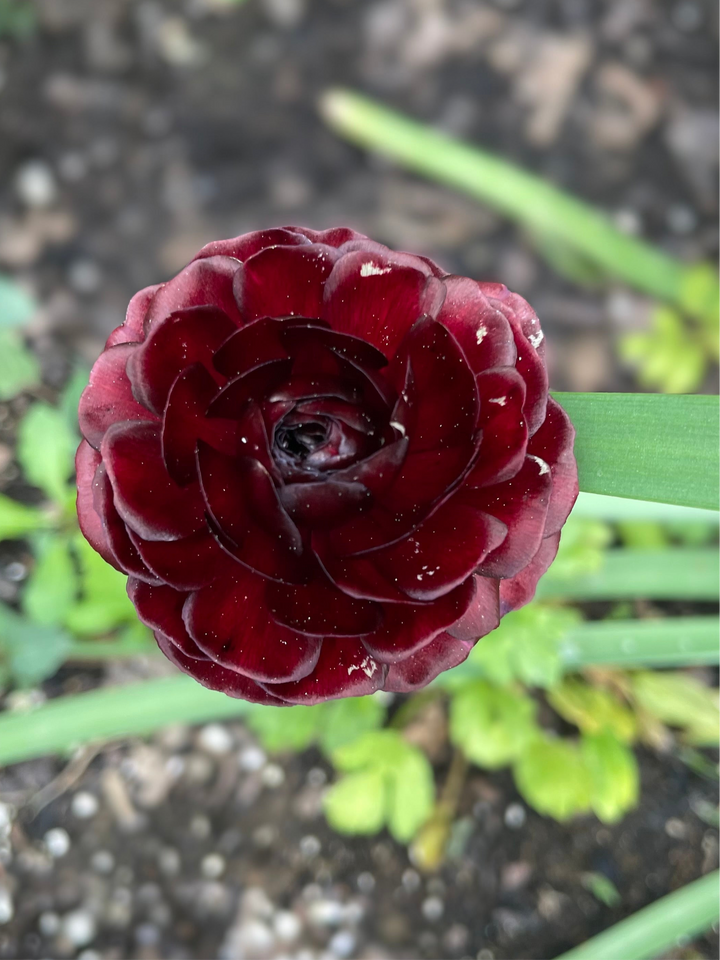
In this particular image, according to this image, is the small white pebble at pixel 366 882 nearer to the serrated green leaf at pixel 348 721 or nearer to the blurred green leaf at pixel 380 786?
the blurred green leaf at pixel 380 786

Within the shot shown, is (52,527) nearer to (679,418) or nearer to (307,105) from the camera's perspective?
(679,418)

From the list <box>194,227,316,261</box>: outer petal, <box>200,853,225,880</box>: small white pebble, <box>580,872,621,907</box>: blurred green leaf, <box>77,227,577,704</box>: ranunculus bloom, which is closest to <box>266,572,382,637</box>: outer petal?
<box>77,227,577,704</box>: ranunculus bloom

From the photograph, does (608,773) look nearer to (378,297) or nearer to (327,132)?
(378,297)

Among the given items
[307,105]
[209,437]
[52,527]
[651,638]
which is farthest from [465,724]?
[307,105]

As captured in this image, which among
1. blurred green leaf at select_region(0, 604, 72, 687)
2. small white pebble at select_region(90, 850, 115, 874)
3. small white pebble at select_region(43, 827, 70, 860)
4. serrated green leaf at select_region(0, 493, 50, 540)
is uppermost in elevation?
serrated green leaf at select_region(0, 493, 50, 540)

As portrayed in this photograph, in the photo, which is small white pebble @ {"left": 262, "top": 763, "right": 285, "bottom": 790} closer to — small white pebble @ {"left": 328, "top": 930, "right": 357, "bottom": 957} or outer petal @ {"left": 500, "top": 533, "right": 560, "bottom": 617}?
small white pebble @ {"left": 328, "top": 930, "right": 357, "bottom": 957}

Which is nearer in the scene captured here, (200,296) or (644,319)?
(200,296)

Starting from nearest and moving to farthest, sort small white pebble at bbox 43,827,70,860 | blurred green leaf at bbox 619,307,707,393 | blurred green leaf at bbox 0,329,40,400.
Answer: blurred green leaf at bbox 0,329,40,400 → small white pebble at bbox 43,827,70,860 → blurred green leaf at bbox 619,307,707,393
